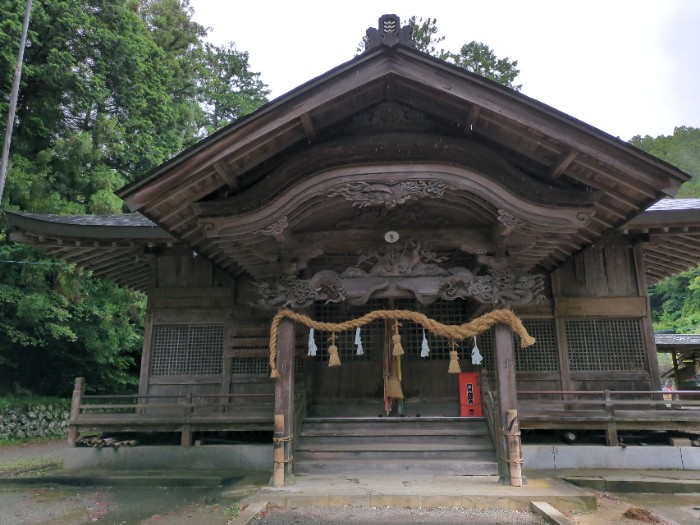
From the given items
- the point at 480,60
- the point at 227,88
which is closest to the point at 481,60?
the point at 480,60

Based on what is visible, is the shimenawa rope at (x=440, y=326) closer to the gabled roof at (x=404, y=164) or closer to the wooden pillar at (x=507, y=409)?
the wooden pillar at (x=507, y=409)

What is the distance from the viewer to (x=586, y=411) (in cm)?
945

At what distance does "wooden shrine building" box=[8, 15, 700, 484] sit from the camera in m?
7.04

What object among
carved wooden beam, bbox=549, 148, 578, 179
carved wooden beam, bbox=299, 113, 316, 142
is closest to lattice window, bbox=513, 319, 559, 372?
carved wooden beam, bbox=549, 148, 578, 179

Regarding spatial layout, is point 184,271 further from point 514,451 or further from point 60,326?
point 60,326

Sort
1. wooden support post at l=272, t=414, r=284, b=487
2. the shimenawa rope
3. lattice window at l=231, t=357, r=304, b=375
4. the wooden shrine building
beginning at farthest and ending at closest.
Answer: lattice window at l=231, t=357, r=304, b=375, the shimenawa rope, wooden support post at l=272, t=414, r=284, b=487, the wooden shrine building

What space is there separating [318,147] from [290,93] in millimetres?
859

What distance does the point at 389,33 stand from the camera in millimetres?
6973

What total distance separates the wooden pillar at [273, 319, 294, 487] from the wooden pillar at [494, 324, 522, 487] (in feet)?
10.8

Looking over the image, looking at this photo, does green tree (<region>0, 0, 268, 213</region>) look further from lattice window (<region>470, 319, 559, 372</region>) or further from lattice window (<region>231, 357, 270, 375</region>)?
lattice window (<region>470, 319, 559, 372</region>)

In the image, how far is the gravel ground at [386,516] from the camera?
6195 mm

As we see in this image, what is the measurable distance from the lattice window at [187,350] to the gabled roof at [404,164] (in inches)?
151

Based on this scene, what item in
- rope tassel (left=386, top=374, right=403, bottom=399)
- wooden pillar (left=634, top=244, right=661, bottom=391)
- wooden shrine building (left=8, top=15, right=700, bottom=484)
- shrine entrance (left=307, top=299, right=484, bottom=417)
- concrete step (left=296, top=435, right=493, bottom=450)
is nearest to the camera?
wooden shrine building (left=8, top=15, right=700, bottom=484)

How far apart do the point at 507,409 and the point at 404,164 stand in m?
4.02
